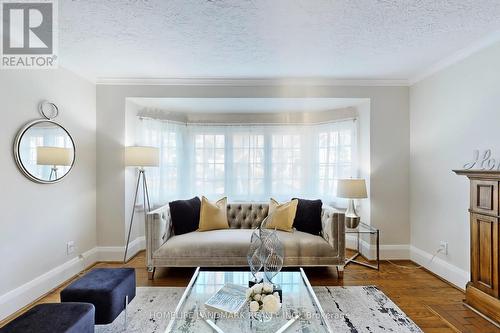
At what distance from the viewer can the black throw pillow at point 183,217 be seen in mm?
3277

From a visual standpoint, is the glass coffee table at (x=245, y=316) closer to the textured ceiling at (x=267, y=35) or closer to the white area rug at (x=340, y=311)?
the white area rug at (x=340, y=311)

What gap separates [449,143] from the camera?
288 centimetres

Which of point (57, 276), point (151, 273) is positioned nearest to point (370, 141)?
point (151, 273)

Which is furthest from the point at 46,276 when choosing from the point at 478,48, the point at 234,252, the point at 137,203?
the point at 478,48

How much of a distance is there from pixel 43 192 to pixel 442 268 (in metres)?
4.45

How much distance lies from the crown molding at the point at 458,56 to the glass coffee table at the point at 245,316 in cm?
279

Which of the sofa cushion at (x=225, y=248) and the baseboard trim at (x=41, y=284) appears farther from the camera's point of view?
the sofa cushion at (x=225, y=248)

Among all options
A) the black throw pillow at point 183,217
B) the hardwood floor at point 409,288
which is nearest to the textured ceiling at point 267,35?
the black throw pillow at point 183,217

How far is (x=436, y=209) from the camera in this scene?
3.10 m

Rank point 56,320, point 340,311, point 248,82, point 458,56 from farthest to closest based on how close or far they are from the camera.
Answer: point 248,82
point 458,56
point 340,311
point 56,320

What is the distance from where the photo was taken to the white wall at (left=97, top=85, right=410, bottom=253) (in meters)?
3.51

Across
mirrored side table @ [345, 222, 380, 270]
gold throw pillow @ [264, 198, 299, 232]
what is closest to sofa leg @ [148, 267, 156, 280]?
gold throw pillow @ [264, 198, 299, 232]

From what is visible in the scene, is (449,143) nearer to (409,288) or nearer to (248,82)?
(409,288)

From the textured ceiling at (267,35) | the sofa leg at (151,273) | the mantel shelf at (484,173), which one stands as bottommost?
the sofa leg at (151,273)
